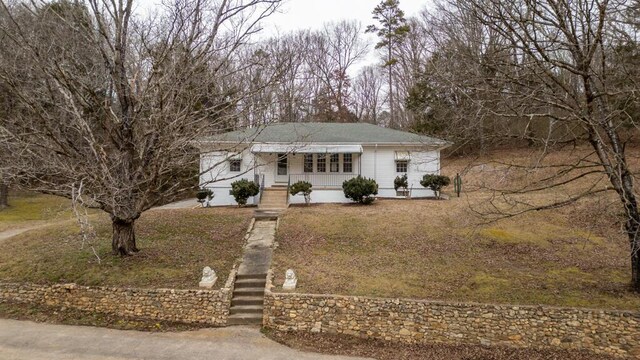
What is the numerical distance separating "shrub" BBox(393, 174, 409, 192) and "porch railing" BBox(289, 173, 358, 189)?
7.27 ft

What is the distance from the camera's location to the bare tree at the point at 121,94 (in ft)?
34.3

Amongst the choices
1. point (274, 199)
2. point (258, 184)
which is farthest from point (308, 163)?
point (274, 199)

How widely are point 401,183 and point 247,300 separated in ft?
40.0

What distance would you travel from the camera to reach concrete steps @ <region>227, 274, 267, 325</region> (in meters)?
9.78

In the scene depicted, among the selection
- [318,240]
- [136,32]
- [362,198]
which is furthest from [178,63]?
[362,198]

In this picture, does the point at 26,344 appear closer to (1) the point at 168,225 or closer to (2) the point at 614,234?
(1) the point at 168,225

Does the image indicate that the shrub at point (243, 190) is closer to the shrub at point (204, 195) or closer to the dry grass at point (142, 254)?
the shrub at point (204, 195)

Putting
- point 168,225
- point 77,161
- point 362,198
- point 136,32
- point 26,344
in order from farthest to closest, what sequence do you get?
point 362,198
point 168,225
point 136,32
point 77,161
point 26,344

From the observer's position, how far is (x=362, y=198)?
18875 millimetres

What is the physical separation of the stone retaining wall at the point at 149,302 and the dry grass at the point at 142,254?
12.4 inches

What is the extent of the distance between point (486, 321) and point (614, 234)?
321 inches

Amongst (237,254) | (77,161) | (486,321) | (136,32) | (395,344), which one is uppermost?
(136,32)

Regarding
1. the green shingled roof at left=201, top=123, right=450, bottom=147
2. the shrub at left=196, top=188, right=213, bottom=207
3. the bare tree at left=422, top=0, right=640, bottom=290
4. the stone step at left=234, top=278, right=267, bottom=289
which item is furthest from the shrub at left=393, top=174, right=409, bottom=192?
the stone step at left=234, top=278, right=267, bottom=289

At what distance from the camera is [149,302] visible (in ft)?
32.7
